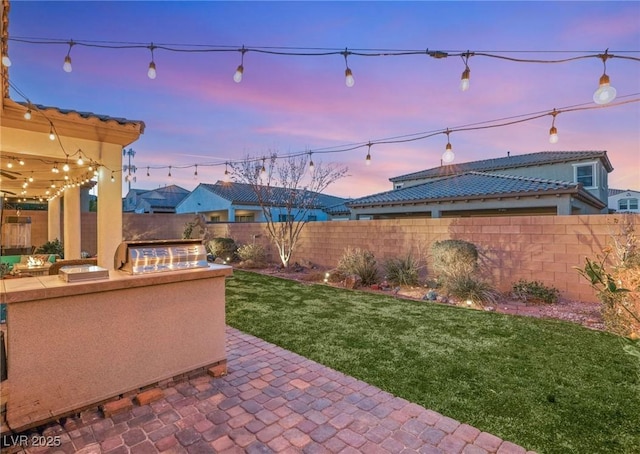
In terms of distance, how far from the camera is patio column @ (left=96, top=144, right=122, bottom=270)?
5789 mm

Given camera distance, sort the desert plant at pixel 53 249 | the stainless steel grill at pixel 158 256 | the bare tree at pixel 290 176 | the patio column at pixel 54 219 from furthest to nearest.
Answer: the bare tree at pixel 290 176 < the patio column at pixel 54 219 < the desert plant at pixel 53 249 < the stainless steel grill at pixel 158 256

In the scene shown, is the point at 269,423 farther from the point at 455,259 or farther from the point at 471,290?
the point at 455,259

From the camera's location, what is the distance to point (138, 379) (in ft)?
9.36

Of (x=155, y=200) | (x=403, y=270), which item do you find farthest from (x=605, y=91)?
(x=155, y=200)

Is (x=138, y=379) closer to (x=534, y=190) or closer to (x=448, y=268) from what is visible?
(x=448, y=268)

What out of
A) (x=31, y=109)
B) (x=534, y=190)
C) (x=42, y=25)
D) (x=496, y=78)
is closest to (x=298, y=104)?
(x=496, y=78)

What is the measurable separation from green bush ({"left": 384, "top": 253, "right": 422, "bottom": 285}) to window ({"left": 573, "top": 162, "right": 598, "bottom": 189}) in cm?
1348

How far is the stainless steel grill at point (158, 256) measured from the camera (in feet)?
9.75

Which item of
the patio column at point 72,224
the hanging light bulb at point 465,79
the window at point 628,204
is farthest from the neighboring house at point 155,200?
the window at point 628,204

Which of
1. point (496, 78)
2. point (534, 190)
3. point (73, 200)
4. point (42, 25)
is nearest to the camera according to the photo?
point (42, 25)

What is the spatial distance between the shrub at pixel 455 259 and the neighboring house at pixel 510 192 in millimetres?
4830

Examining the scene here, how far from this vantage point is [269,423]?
256 centimetres

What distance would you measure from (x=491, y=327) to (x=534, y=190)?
757cm

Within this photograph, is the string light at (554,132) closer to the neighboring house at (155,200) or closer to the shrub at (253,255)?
the shrub at (253,255)
